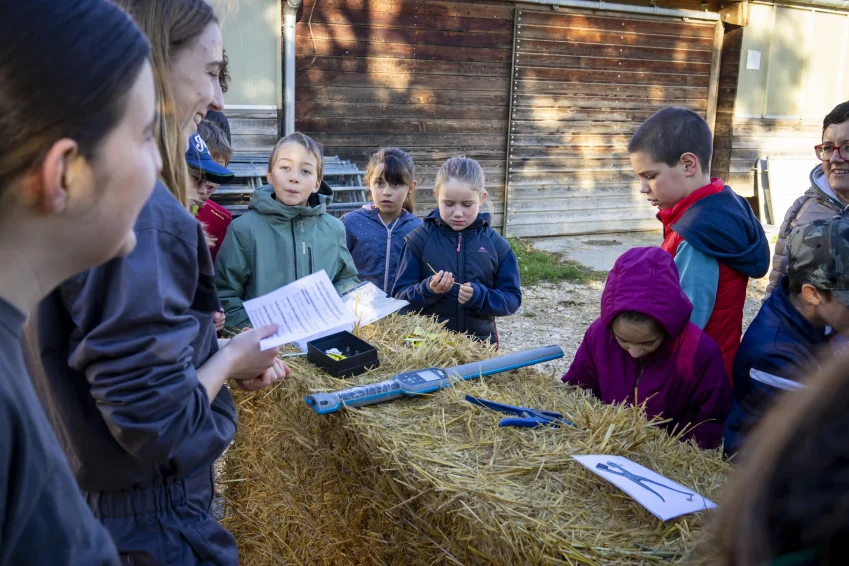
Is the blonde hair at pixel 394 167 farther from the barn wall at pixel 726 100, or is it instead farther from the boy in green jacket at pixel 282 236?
the barn wall at pixel 726 100

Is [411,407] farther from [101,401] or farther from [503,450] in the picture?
[101,401]

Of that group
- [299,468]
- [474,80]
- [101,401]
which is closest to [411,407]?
[299,468]

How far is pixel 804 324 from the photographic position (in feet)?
8.50

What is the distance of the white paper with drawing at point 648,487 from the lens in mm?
1558

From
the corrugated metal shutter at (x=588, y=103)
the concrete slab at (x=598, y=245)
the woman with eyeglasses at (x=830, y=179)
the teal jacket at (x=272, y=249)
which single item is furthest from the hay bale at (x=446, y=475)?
the corrugated metal shutter at (x=588, y=103)

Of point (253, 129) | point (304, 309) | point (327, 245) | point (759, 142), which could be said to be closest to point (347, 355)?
point (304, 309)

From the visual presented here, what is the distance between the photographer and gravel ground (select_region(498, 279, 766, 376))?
6.93m

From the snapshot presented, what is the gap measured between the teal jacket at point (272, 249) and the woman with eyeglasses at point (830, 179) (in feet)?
7.12

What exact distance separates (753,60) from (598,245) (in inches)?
162

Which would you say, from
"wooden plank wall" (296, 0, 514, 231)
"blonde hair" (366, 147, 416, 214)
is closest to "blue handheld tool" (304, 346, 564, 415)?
"blonde hair" (366, 147, 416, 214)

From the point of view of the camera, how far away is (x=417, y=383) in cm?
230

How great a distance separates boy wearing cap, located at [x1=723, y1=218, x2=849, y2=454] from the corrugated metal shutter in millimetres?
8299

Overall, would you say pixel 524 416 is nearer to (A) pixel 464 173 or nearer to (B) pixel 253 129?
(A) pixel 464 173

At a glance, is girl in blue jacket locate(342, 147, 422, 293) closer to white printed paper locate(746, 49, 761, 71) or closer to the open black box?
the open black box
